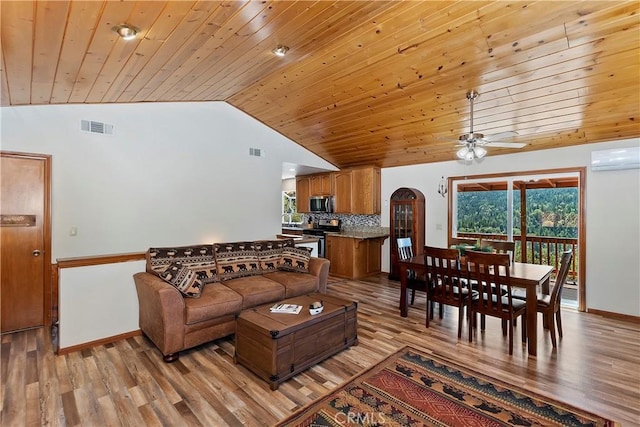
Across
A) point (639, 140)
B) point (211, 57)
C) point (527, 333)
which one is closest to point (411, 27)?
point (211, 57)

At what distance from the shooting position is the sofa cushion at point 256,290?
3.32m

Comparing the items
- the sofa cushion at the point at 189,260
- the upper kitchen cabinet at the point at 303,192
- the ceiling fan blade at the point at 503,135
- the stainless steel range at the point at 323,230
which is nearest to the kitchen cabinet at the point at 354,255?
the stainless steel range at the point at 323,230

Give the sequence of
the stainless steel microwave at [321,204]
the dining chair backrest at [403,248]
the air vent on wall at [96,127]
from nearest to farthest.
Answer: the air vent on wall at [96,127] → the dining chair backrest at [403,248] → the stainless steel microwave at [321,204]

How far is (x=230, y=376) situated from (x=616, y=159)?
530 centimetres

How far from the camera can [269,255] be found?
14.0 feet

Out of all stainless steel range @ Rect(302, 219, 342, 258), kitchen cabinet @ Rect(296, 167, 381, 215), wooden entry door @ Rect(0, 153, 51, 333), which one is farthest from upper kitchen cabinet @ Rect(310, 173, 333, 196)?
wooden entry door @ Rect(0, 153, 51, 333)

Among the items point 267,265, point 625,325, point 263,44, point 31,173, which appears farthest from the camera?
point 267,265

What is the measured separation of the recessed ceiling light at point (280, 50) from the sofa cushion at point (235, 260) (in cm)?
244

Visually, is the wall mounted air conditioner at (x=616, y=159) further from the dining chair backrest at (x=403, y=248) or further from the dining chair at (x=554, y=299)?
the dining chair backrest at (x=403, y=248)

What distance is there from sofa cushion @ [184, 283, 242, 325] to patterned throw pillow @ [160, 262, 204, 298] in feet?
0.27

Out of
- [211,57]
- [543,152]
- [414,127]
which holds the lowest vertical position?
[543,152]

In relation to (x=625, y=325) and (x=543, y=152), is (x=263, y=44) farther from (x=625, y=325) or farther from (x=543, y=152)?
(x=625, y=325)

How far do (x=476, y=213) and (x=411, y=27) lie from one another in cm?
381

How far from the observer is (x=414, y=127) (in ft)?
14.6
